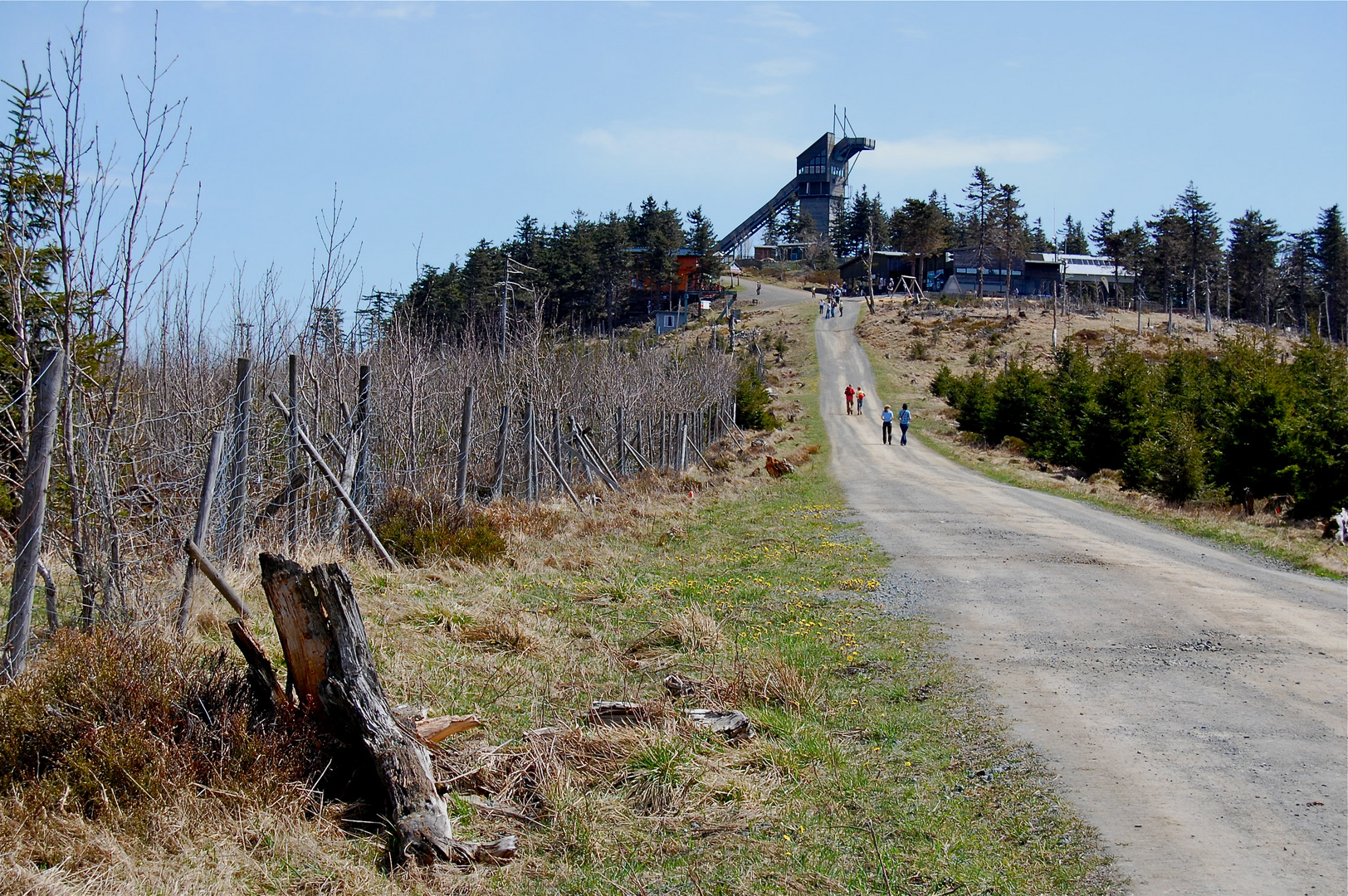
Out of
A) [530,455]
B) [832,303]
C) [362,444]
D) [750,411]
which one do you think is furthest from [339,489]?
[832,303]

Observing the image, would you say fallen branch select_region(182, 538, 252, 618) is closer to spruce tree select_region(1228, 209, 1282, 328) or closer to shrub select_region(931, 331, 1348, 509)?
shrub select_region(931, 331, 1348, 509)

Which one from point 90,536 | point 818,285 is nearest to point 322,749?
point 90,536

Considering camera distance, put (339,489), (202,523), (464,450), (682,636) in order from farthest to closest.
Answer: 1. (464,450)
2. (339,489)
3. (682,636)
4. (202,523)

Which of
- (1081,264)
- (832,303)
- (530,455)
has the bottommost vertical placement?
(530,455)

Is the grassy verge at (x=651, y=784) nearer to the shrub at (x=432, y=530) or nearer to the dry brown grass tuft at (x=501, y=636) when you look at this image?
the dry brown grass tuft at (x=501, y=636)

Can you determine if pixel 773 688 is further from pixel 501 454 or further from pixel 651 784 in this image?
pixel 501 454

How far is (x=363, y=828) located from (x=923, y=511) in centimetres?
1569

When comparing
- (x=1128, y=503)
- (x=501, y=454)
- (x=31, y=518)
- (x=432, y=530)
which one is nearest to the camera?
(x=31, y=518)

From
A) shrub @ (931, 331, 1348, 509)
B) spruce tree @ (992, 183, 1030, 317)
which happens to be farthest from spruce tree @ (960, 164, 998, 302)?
shrub @ (931, 331, 1348, 509)

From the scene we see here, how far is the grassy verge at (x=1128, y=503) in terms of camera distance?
1415 cm

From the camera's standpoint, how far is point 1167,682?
7188 millimetres

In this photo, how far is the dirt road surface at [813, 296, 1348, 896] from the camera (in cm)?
450

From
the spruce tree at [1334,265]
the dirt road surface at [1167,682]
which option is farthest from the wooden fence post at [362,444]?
the spruce tree at [1334,265]

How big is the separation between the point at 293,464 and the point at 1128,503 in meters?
17.9
